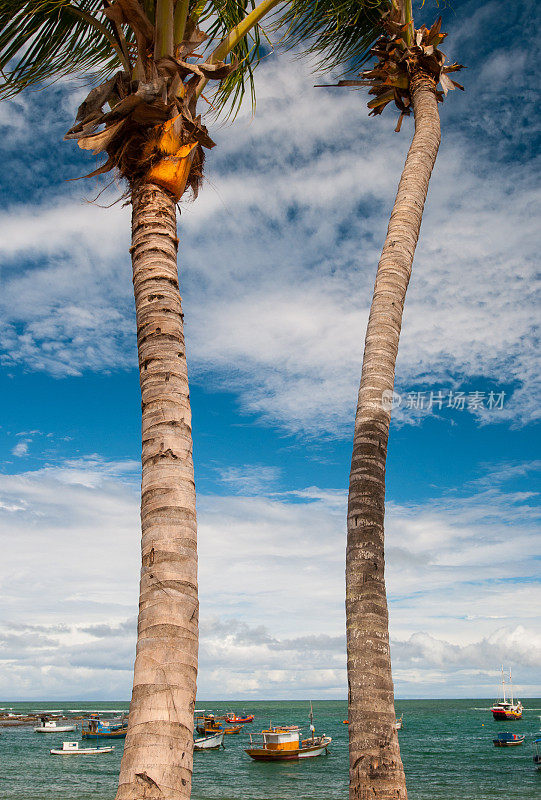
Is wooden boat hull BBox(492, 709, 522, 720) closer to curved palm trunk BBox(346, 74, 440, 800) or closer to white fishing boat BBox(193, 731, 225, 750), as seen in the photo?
white fishing boat BBox(193, 731, 225, 750)

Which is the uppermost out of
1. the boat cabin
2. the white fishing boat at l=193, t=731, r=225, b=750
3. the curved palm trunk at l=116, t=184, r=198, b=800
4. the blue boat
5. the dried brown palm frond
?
the dried brown palm frond

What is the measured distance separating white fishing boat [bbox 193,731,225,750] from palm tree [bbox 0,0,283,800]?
58.3 metres

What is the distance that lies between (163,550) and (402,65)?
8.28 m

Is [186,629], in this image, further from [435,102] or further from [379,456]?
[435,102]

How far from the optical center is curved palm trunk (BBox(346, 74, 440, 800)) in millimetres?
4008

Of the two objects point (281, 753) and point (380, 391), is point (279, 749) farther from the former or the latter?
point (380, 391)

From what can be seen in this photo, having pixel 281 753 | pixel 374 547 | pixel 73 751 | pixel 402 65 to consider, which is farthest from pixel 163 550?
pixel 73 751

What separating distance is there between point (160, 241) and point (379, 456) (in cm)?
236

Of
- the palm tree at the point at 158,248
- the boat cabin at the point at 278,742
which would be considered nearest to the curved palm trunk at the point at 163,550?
the palm tree at the point at 158,248

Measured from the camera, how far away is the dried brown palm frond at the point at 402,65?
8.82 meters

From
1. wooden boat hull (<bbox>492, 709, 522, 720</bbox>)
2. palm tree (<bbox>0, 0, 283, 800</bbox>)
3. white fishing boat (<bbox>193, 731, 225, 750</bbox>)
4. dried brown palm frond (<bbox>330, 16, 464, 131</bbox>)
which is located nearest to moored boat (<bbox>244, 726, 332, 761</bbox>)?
white fishing boat (<bbox>193, 731, 225, 750</bbox>)

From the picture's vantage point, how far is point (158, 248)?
4.55m

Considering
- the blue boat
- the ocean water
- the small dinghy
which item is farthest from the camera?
the blue boat

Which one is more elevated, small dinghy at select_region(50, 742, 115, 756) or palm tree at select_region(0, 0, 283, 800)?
palm tree at select_region(0, 0, 283, 800)
